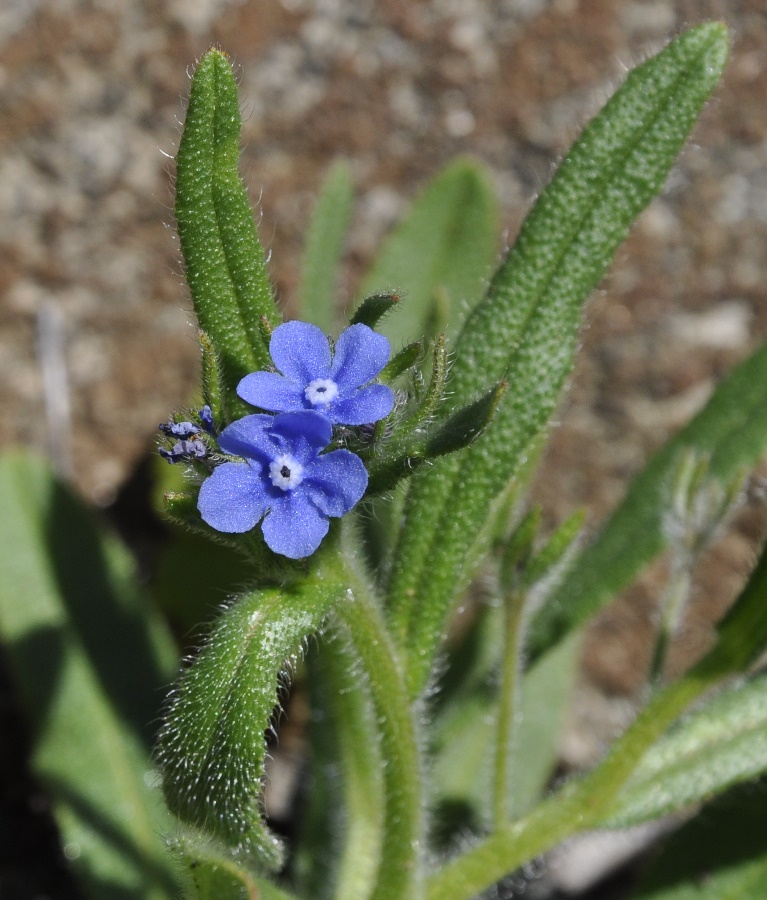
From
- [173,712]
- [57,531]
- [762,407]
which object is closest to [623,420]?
[762,407]

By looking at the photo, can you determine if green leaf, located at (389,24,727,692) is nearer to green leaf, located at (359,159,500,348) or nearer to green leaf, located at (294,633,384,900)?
green leaf, located at (294,633,384,900)

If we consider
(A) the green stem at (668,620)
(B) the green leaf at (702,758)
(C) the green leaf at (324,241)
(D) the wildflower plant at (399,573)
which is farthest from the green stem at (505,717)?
(C) the green leaf at (324,241)

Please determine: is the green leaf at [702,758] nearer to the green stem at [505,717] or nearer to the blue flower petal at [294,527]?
the green stem at [505,717]

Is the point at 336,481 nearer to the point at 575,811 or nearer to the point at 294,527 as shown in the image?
the point at 294,527

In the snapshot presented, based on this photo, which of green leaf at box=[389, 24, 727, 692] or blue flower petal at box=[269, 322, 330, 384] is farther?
green leaf at box=[389, 24, 727, 692]

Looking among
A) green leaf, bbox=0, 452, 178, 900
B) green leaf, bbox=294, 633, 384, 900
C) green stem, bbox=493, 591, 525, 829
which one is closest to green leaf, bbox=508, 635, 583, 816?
A: green leaf, bbox=294, 633, 384, 900

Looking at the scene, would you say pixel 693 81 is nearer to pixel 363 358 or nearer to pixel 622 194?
pixel 622 194
